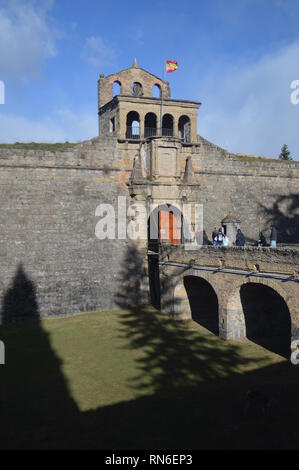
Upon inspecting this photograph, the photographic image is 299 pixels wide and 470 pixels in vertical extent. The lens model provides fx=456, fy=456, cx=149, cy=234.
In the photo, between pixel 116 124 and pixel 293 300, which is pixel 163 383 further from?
pixel 116 124

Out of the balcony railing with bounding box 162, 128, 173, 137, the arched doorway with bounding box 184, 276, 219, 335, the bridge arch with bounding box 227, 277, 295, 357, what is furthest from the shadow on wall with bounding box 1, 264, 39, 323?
the balcony railing with bounding box 162, 128, 173, 137

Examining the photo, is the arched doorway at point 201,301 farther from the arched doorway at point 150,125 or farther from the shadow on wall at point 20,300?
the arched doorway at point 150,125

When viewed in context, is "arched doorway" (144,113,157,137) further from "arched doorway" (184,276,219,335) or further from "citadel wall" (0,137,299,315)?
"arched doorway" (184,276,219,335)

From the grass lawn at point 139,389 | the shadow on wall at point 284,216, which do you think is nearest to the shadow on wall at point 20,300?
the grass lawn at point 139,389

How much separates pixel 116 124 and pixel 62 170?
372cm

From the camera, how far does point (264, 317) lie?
17234 millimetres

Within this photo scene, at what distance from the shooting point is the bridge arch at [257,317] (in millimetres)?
16172

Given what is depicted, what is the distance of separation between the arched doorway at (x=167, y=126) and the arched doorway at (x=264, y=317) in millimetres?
10608

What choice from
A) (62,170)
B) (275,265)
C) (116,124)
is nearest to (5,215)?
(62,170)

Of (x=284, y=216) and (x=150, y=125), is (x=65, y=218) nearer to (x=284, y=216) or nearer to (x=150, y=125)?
(x=150, y=125)

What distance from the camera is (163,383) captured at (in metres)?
12.5

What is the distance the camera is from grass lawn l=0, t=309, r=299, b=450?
9391mm

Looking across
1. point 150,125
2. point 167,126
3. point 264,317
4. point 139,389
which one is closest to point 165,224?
point 167,126
